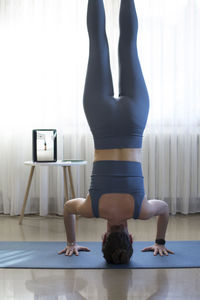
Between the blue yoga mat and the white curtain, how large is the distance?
121 cm

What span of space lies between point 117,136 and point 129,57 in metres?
0.52

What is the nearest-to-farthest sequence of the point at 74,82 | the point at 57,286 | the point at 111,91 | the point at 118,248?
the point at 57,286 → the point at 118,248 → the point at 111,91 → the point at 74,82

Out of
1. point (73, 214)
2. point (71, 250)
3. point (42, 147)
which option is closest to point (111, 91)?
point (73, 214)

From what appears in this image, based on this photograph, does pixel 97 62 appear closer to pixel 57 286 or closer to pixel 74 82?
pixel 57 286

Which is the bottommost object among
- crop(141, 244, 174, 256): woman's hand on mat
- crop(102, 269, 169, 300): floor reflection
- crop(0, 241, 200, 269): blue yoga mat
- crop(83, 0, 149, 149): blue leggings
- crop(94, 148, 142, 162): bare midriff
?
crop(0, 241, 200, 269): blue yoga mat

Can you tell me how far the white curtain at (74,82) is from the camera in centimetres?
415

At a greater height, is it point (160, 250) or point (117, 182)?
point (117, 182)

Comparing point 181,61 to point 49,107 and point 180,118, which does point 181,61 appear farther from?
point 49,107

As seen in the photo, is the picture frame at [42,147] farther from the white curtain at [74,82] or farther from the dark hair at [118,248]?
the dark hair at [118,248]

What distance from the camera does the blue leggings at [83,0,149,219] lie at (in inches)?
96.5

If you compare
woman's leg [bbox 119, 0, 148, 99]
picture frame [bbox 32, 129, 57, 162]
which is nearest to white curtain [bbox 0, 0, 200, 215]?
picture frame [bbox 32, 129, 57, 162]

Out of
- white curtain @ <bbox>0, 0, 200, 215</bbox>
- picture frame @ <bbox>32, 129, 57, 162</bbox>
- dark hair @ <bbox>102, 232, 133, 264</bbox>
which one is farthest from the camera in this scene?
white curtain @ <bbox>0, 0, 200, 215</bbox>

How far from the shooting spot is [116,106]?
8.12 ft

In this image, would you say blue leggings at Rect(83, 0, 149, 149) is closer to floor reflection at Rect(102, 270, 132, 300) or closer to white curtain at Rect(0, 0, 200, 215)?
floor reflection at Rect(102, 270, 132, 300)
